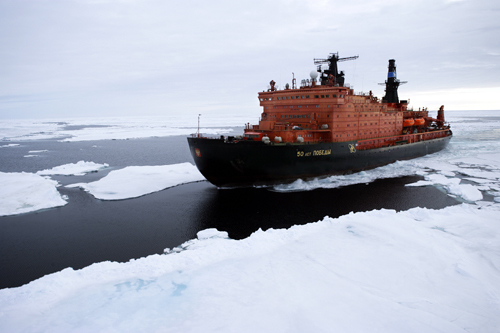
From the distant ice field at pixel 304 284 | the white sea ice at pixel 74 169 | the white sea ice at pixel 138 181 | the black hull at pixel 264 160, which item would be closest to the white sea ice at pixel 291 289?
the distant ice field at pixel 304 284

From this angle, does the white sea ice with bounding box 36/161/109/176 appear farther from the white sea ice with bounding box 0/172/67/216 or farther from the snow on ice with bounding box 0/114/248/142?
the snow on ice with bounding box 0/114/248/142

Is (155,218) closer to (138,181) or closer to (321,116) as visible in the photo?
(138,181)

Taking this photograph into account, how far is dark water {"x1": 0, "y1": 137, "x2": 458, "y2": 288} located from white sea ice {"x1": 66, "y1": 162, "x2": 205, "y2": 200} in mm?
778

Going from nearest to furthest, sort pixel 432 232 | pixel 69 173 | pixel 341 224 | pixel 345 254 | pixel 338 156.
A: pixel 345 254 → pixel 432 232 → pixel 341 224 → pixel 338 156 → pixel 69 173

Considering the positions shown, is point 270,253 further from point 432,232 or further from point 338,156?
point 338,156

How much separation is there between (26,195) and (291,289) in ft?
54.3

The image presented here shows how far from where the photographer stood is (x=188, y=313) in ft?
20.9

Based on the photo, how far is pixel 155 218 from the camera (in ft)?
46.8

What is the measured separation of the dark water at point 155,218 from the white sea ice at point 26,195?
629 millimetres

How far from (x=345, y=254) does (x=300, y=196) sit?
8.77 m

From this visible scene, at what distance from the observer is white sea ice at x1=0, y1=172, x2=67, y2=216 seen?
15203 mm

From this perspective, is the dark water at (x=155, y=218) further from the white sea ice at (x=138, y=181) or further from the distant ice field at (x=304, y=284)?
the distant ice field at (x=304, y=284)

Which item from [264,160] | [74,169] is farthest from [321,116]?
[74,169]

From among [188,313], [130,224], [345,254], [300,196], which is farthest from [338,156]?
[188,313]
